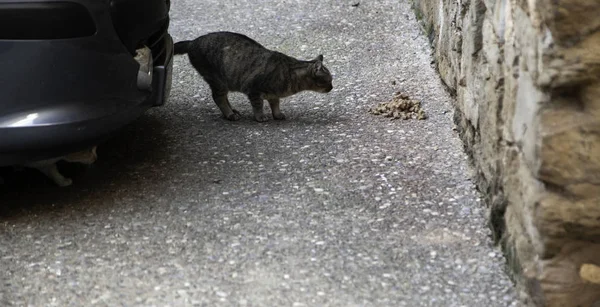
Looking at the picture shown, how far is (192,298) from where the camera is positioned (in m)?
3.53

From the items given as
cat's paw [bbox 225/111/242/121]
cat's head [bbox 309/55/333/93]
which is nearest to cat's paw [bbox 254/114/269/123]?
cat's paw [bbox 225/111/242/121]

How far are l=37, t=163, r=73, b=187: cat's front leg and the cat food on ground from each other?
2168 millimetres

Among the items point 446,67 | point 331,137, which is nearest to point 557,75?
point 331,137

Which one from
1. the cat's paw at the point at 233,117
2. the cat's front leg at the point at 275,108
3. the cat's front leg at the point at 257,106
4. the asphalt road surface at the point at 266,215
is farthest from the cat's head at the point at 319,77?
the cat's paw at the point at 233,117

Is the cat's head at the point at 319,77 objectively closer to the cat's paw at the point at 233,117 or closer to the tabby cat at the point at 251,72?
the tabby cat at the point at 251,72

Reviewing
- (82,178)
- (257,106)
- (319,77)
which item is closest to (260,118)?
(257,106)

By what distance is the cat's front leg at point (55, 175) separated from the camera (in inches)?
180

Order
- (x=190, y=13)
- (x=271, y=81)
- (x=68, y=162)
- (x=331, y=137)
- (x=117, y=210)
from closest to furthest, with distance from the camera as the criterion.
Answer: (x=117, y=210)
(x=68, y=162)
(x=331, y=137)
(x=271, y=81)
(x=190, y=13)

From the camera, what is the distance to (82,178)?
4836 millimetres

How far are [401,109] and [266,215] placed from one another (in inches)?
71.4

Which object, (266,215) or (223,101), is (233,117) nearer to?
(223,101)

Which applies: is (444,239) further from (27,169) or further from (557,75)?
(27,169)

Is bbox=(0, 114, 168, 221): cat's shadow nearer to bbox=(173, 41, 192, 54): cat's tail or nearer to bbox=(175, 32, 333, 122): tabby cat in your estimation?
bbox=(175, 32, 333, 122): tabby cat

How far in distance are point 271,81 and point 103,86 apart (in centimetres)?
193
